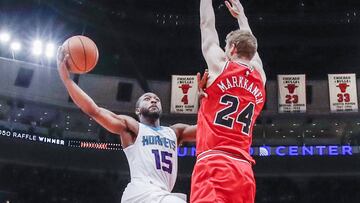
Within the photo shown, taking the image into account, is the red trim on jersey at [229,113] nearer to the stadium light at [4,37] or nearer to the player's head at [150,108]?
the player's head at [150,108]

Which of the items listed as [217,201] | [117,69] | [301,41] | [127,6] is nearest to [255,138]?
[301,41]

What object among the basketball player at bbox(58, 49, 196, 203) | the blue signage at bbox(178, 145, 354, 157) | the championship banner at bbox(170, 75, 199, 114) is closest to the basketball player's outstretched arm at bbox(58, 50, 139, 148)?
the basketball player at bbox(58, 49, 196, 203)

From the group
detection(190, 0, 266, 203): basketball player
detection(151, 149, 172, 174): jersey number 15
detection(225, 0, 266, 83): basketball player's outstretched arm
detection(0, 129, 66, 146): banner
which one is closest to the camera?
detection(190, 0, 266, 203): basketball player

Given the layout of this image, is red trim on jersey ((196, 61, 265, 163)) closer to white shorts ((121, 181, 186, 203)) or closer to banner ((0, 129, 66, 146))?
white shorts ((121, 181, 186, 203))

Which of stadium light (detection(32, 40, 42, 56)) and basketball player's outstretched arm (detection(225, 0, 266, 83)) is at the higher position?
stadium light (detection(32, 40, 42, 56))

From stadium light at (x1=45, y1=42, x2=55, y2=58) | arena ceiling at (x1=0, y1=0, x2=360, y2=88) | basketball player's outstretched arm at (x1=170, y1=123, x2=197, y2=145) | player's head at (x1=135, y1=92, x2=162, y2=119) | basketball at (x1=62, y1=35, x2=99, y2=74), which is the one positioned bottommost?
basketball player's outstretched arm at (x1=170, y1=123, x2=197, y2=145)

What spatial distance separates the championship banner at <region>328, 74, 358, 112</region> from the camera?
49.3 ft

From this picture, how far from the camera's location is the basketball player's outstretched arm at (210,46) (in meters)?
2.72

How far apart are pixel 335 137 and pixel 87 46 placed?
20053 mm

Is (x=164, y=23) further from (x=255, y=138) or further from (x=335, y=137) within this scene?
(x=335, y=137)

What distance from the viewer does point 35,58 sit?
18641mm

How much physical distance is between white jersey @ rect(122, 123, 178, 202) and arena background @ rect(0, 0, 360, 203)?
13.5 m

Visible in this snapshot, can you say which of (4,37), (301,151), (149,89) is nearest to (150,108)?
(4,37)

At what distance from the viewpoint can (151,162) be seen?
12.4ft
